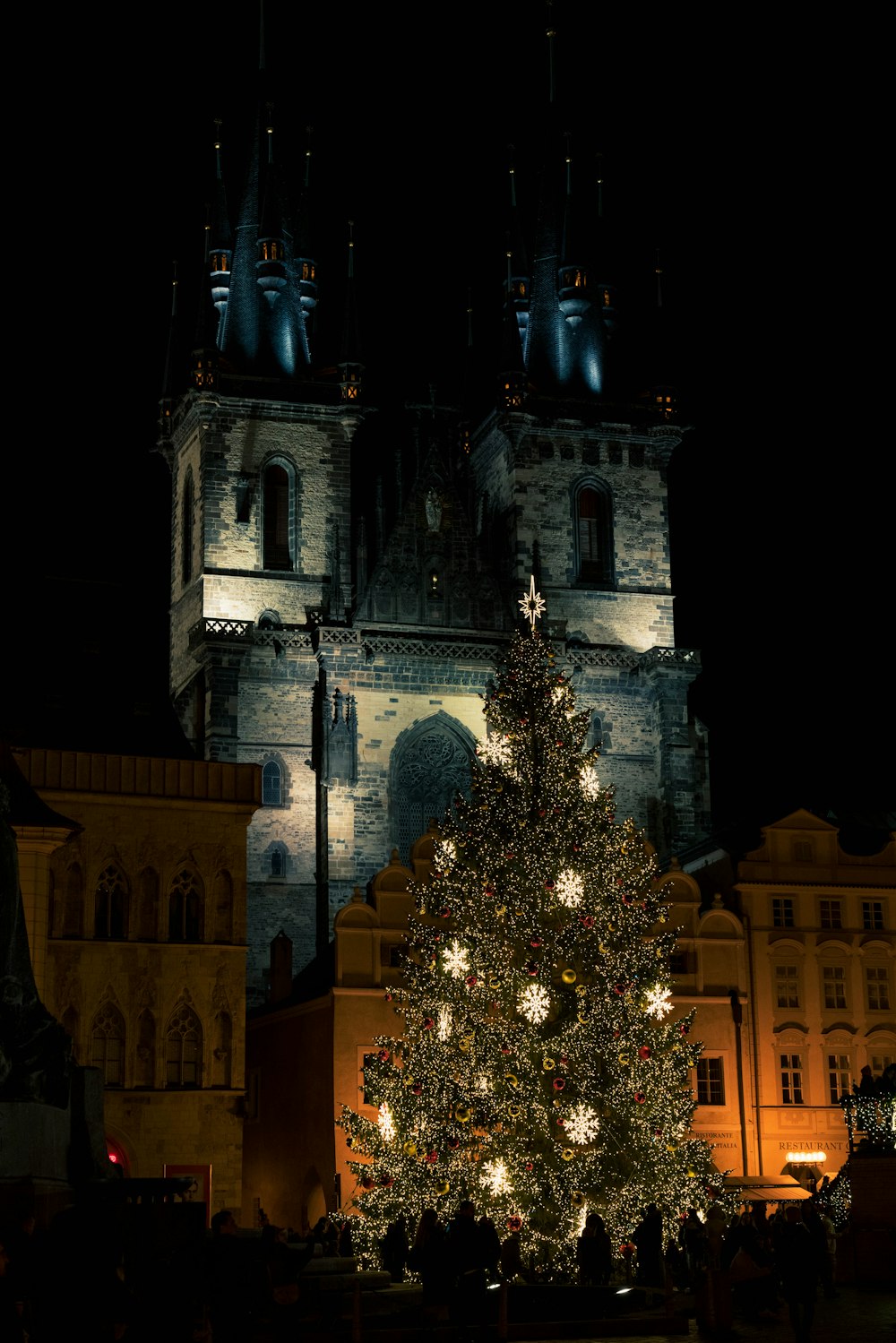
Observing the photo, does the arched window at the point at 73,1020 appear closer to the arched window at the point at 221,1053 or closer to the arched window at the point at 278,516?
A: the arched window at the point at 221,1053

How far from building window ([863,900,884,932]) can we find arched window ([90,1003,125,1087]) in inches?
645

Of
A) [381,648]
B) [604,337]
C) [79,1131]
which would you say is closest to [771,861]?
[381,648]

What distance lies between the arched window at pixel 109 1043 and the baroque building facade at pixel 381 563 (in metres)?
13.0

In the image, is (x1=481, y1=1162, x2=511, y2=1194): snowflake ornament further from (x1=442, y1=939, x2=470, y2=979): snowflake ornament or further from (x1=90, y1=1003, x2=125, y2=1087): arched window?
(x1=90, y1=1003, x2=125, y2=1087): arched window

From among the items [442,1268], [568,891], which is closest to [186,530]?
[568,891]

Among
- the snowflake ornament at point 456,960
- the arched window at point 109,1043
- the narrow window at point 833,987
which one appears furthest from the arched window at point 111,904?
the narrow window at point 833,987

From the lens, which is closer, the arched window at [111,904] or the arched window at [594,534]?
the arched window at [111,904]

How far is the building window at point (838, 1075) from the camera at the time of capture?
140ft

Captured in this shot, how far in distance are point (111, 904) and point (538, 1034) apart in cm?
1248

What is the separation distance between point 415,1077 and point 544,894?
9.98 ft

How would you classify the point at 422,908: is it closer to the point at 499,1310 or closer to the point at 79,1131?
the point at 499,1310

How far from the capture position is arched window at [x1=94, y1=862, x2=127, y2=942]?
37.6m

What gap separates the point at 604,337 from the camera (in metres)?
63.9

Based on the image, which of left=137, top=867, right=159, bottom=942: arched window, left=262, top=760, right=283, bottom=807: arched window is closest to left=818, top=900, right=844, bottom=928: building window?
left=137, top=867, right=159, bottom=942: arched window
